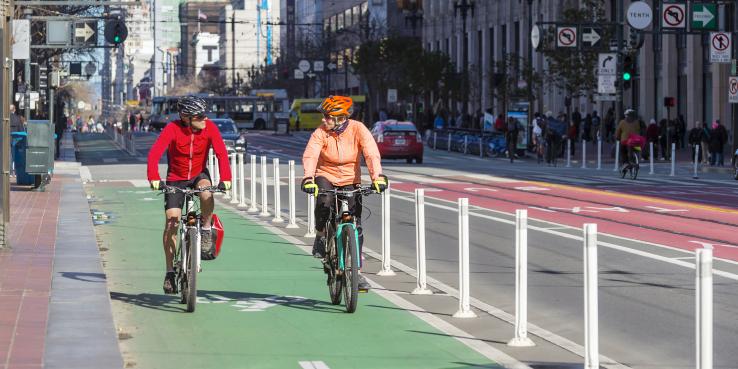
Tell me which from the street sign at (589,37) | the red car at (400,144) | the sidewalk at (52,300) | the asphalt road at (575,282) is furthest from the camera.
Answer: the street sign at (589,37)

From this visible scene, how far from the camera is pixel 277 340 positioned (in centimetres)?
1048

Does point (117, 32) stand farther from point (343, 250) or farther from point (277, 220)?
point (343, 250)

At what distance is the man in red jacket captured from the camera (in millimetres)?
12094

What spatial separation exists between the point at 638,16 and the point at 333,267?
125 feet

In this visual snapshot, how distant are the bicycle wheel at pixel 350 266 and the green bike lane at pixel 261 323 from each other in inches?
5.6

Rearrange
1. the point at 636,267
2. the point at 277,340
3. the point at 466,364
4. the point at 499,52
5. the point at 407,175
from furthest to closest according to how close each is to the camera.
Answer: the point at 499,52 → the point at 407,175 → the point at 636,267 → the point at 277,340 → the point at 466,364

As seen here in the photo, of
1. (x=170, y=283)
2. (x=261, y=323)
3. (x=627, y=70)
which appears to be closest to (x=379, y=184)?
(x=261, y=323)

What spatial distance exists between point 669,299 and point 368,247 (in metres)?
6.25

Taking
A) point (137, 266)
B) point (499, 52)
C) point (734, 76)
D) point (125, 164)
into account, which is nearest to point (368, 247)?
point (137, 266)

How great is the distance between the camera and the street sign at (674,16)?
45656mm

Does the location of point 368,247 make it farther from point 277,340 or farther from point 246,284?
point 277,340

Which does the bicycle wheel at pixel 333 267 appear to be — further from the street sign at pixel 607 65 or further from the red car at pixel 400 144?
the red car at pixel 400 144

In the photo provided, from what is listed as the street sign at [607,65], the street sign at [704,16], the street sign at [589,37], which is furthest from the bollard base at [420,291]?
the street sign at [589,37]

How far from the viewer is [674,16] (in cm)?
4591
